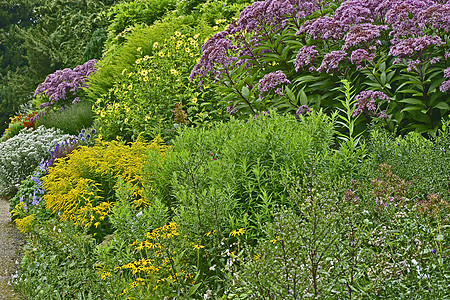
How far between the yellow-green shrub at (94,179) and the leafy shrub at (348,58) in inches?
51.8

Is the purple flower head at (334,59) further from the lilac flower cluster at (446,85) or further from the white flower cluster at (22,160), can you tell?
the white flower cluster at (22,160)

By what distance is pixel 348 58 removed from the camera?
4.28 m

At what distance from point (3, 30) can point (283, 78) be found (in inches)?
1242

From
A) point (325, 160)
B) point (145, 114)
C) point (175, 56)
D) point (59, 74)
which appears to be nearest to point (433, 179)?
point (325, 160)

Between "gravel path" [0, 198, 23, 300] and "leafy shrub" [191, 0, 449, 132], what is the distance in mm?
2920

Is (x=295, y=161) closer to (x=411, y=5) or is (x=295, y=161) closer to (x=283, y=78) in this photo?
(x=283, y=78)

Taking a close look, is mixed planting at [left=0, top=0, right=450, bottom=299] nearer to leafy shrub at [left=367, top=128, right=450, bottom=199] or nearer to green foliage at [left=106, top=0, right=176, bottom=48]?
leafy shrub at [left=367, top=128, right=450, bottom=199]

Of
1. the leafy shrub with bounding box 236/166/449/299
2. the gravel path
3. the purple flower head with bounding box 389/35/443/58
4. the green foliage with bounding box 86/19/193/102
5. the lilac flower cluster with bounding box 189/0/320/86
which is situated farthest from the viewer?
the green foliage with bounding box 86/19/193/102

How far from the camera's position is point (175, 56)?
7191 millimetres

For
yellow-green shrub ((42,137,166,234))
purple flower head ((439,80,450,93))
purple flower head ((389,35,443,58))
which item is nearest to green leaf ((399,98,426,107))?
purple flower head ((439,80,450,93))

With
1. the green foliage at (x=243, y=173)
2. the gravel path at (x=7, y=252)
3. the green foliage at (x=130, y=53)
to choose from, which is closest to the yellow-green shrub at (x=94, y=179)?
the gravel path at (x=7, y=252)

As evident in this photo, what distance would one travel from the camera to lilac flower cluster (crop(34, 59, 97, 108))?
1121 cm

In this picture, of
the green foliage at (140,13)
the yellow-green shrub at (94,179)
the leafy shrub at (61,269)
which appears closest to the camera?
the leafy shrub at (61,269)

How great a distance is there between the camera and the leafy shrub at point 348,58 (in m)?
3.96
